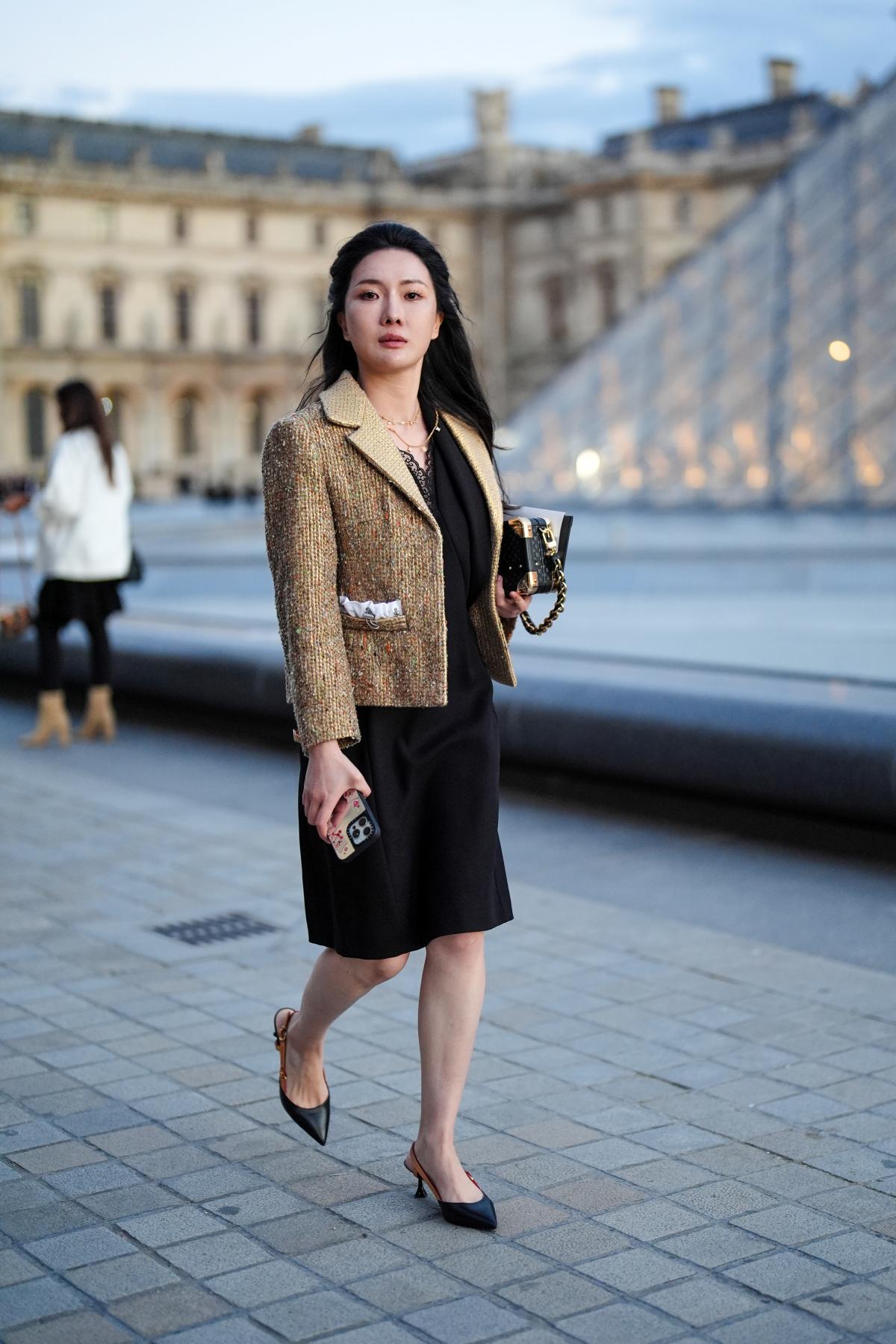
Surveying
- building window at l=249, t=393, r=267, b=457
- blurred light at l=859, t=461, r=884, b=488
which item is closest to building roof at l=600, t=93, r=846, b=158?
building window at l=249, t=393, r=267, b=457

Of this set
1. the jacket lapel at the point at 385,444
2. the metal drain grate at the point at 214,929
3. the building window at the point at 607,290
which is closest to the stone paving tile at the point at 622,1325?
the jacket lapel at the point at 385,444

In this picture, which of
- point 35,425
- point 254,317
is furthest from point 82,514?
point 254,317

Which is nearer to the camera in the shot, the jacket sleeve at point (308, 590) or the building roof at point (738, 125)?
the jacket sleeve at point (308, 590)

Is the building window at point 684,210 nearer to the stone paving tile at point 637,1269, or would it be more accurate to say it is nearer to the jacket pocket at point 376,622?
the jacket pocket at point 376,622

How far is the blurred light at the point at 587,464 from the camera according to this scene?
26438mm

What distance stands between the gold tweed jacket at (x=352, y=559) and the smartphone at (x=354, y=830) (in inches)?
Result: 3.3

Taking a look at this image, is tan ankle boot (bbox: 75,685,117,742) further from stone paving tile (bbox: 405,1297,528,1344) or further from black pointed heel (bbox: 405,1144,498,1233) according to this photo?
stone paving tile (bbox: 405,1297,528,1344)

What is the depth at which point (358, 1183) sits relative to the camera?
2.59 metres

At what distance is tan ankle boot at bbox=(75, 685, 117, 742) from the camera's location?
7.02m

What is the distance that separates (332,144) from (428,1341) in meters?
72.8

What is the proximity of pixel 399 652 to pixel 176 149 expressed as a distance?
68688 mm

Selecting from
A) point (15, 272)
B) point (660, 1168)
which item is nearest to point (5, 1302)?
point (660, 1168)

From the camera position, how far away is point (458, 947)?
2416mm

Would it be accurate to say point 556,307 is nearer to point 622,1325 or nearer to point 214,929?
point 214,929
